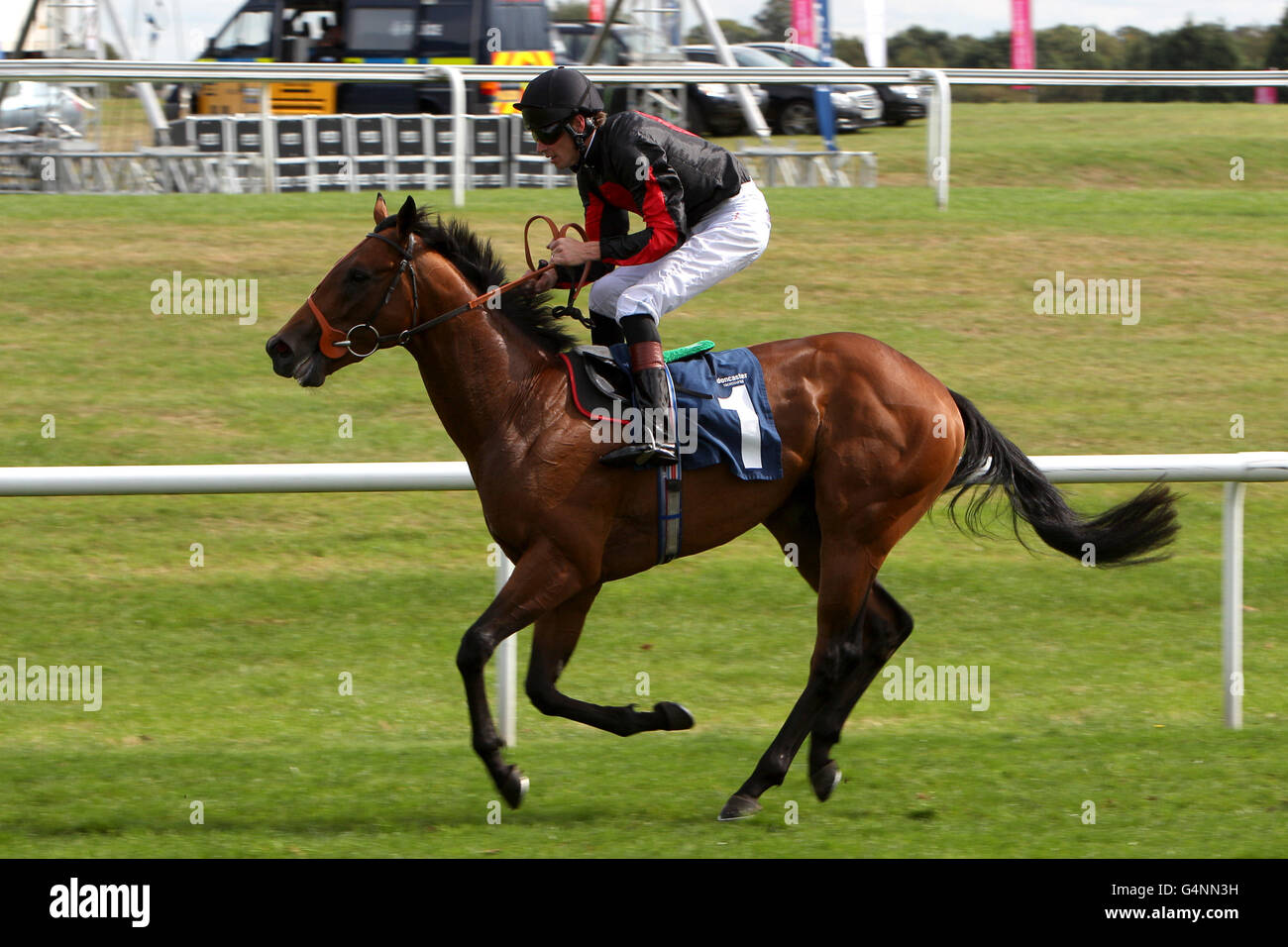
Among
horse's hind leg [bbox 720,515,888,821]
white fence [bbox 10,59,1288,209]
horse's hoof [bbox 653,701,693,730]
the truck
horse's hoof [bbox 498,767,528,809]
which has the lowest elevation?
horse's hoof [bbox 498,767,528,809]

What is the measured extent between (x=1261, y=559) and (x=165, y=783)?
14.8 ft

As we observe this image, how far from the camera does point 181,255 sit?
31.5 feet

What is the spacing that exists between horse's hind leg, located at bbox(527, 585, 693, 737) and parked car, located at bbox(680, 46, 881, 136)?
14.1 m

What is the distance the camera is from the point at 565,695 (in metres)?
4.52

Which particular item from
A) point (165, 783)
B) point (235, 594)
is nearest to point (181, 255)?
point (235, 594)

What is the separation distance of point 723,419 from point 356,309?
3.44 feet

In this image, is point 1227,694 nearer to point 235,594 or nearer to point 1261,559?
point 1261,559

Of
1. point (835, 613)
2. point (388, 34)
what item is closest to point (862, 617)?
point (835, 613)

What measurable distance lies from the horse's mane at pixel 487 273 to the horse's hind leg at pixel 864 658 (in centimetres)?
121

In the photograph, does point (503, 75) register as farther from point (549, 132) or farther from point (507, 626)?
point (507, 626)

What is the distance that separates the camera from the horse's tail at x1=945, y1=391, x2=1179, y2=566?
4.96 metres

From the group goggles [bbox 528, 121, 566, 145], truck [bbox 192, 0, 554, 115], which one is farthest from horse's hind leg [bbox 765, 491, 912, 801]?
truck [bbox 192, 0, 554, 115]

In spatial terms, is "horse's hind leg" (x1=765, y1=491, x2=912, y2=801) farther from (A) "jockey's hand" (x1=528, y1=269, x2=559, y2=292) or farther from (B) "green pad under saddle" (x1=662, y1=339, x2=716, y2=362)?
(A) "jockey's hand" (x1=528, y1=269, x2=559, y2=292)

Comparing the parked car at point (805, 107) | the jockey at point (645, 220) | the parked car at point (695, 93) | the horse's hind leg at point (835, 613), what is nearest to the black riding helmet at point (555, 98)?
the jockey at point (645, 220)
